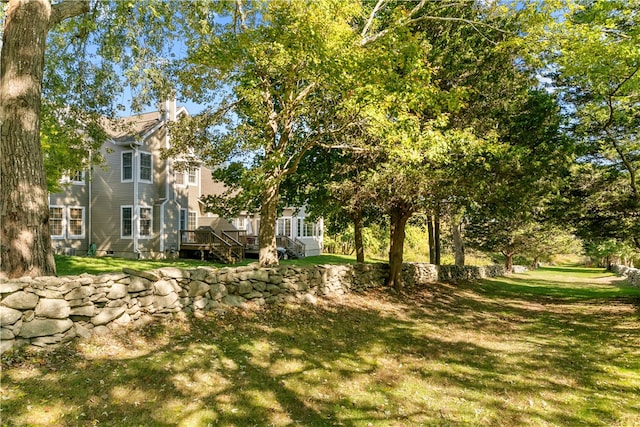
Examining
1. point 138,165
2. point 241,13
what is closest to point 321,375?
point 241,13

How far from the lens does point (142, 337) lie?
642 centimetres

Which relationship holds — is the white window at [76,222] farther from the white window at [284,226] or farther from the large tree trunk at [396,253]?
the large tree trunk at [396,253]

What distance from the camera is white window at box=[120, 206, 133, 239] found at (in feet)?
67.7

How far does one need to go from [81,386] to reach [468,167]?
11.2 m

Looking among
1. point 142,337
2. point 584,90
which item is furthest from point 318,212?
point 584,90

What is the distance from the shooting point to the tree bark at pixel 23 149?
602cm

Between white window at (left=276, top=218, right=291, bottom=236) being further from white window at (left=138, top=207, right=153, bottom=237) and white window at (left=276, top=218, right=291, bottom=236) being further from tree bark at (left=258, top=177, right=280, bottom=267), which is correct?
tree bark at (left=258, top=177, right=280, bottom=267)

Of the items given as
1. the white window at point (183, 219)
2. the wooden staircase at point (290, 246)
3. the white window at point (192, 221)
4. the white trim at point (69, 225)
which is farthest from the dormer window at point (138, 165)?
the wooden staircase at point (290, 246)

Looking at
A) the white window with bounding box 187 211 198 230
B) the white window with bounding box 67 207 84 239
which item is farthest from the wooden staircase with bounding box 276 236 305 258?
the white window with bounding box 67 207 84 239

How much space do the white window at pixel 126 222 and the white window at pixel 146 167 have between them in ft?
5.87

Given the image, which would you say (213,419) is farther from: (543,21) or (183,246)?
(183,246)

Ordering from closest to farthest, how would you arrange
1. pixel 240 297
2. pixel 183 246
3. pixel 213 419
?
1. pixel 213 419
2. pixel 240 297
3. pixel 183 246

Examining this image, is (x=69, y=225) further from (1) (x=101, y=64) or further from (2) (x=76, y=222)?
(1) (x=101, y=64)

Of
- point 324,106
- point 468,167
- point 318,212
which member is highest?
point 324,106
